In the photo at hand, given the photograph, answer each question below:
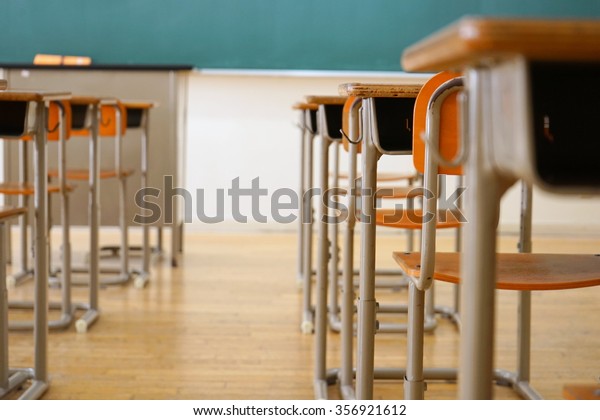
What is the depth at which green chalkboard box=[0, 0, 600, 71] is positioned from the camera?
230 inches

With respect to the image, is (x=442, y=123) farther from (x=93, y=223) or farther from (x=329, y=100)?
(x=93, y=223)

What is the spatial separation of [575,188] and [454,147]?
755 millimetres

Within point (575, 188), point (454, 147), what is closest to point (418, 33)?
point (454, 147)

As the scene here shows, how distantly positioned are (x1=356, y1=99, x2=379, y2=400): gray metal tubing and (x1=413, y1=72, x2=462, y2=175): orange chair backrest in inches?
8.4

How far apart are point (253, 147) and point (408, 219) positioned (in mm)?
3601

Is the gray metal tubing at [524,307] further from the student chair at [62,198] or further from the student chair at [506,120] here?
the student chair at [62,198]

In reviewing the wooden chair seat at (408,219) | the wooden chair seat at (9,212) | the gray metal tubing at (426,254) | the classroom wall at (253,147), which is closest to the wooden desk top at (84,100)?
the wooden chair seat at (9,212)

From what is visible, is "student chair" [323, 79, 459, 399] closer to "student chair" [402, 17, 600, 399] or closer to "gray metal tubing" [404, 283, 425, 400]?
"gray metal tubing" [404, 283, 425, 400]

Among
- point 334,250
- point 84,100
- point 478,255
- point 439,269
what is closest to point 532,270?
point 439,269

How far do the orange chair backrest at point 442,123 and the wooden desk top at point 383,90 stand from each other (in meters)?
0.13

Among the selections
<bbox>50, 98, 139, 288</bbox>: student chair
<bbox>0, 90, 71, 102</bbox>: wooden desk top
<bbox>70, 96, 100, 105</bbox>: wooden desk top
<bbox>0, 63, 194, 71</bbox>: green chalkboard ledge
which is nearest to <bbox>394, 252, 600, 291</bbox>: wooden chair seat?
<bbox>0, 90, 71, 102</bbox>: wooden desk top

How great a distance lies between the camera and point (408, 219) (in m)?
2.69

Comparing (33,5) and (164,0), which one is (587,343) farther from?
(33,5)

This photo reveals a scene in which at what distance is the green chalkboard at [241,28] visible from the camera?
584cm
